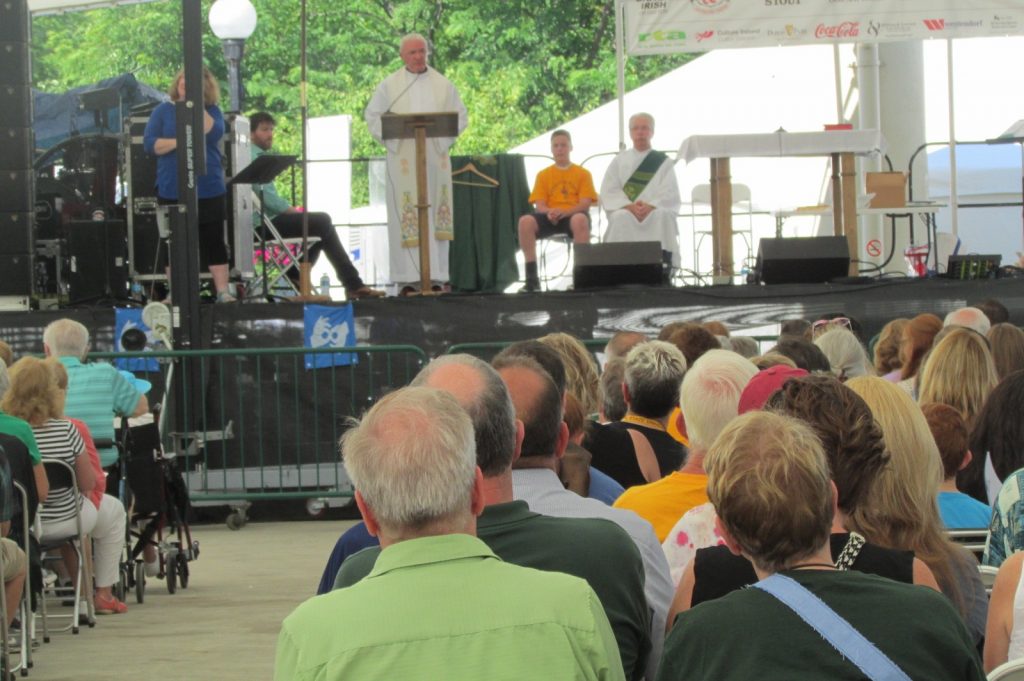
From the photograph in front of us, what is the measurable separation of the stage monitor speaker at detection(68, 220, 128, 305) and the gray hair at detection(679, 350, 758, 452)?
8537 millimetres

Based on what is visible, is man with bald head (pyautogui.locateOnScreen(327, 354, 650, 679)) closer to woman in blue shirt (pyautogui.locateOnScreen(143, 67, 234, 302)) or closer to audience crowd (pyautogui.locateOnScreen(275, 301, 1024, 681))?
audience crowd (pyautogui.locateOnScreen(275, 301, 1024, 681))

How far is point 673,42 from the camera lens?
41.4 feet

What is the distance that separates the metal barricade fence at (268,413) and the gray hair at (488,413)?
7.71 meters

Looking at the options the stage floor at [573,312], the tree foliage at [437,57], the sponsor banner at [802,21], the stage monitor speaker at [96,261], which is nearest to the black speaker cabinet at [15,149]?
the stage monitor speaker at [96,261]

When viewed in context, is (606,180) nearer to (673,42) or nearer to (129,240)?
(673,42)

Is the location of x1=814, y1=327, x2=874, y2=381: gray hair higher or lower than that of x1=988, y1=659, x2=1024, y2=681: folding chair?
higher

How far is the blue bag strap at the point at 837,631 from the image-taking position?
7.39ft

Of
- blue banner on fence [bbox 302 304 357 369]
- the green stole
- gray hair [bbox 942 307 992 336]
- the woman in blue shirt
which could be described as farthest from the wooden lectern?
gray hair [bbox 942 307 992 336]

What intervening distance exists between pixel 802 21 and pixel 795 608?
423 inches

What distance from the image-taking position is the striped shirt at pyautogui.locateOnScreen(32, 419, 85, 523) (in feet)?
22.7

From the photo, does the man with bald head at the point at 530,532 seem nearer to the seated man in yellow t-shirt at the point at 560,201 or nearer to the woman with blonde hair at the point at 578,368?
the woman with blonde hair at the point at 578,368

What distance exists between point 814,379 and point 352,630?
4.34 ft

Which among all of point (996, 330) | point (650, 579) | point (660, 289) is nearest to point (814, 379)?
point (650, 579)

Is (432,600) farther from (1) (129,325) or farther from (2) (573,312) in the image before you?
(1) (129,325)
